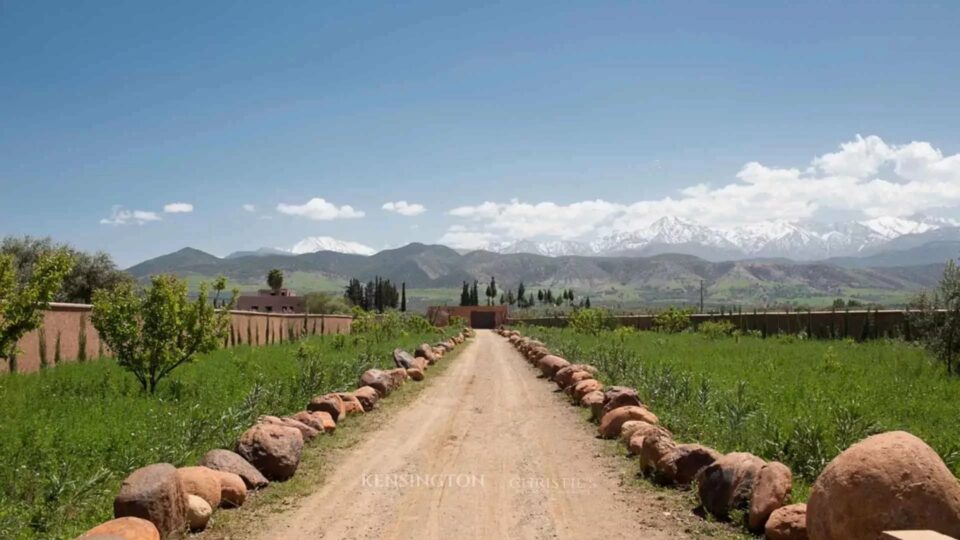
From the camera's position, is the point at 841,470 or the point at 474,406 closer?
the point at 841,470

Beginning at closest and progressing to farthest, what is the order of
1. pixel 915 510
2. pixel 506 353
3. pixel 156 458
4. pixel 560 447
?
pixel 915 510 < pixel 156 458 < pixel 560 447 < pixel 506 353

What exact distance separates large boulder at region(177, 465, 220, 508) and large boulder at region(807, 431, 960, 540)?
6.24 m

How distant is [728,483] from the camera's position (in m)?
7.80

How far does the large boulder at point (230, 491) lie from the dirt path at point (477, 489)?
63cm

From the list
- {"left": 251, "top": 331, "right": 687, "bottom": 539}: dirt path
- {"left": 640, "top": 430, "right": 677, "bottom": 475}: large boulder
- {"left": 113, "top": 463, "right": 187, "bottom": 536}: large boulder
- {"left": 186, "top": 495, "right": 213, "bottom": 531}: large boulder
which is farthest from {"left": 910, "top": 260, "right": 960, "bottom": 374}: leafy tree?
{"left": 113, "top": 463, "right": 187, "bottom": 536}: large boulder

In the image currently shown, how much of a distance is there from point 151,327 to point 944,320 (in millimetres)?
19793

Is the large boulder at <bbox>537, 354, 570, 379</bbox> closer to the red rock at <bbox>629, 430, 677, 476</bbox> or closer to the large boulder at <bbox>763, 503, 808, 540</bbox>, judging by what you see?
the red rock at <bbox>629, 430, 677, 476</bbox>

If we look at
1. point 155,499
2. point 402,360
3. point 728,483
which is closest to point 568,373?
point 402,360

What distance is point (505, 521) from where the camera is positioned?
7.88 m

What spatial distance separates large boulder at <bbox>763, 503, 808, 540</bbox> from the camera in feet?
21.3

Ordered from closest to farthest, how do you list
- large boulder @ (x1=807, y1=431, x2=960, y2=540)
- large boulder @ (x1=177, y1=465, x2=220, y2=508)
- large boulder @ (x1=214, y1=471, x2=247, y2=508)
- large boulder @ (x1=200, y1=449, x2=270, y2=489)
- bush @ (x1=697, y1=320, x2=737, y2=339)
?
large boulder @ (x1=807, y1=431, x2=960, y2=540) < large boulder @ (x1=177, y1=465, x2=220, y2=508) < large boulder @ (x1=214, y1=471, x2=247, y2=508) < large boulder @ (x1=200, y1=449, x2=270, y2=489) < bush @ (x1=697, y1=320, x2=737, y2=339)

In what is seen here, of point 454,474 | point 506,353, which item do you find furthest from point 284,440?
point 506,353

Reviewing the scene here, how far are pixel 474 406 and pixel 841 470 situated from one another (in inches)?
474

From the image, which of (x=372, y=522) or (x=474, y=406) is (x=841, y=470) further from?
(x=474, y=406)
